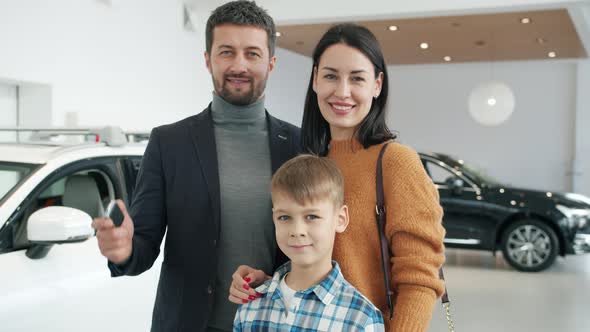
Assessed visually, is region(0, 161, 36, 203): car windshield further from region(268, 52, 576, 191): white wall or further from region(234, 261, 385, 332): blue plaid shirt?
region(268, 52, 576, 191): white wall

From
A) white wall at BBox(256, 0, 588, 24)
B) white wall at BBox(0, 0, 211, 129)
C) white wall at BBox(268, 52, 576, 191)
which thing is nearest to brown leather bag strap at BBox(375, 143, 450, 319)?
white wall at BBox(0, 0, 211, 129)

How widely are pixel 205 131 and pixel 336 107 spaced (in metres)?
0.52

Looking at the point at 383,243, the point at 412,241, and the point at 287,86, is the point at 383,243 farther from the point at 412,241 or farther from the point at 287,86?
the point at 287,86

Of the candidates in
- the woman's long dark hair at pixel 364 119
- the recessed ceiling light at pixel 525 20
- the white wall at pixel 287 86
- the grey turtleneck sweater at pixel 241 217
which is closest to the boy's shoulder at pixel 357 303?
the woman's long dark hair at pixel 364 119

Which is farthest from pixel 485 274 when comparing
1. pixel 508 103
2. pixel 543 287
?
pixel 508 103

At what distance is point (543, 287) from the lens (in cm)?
747

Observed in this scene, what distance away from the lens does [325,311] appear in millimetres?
1523

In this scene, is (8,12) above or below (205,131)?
above

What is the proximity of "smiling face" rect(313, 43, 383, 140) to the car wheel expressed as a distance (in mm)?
7204

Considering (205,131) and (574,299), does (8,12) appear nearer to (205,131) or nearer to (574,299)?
(205,131)

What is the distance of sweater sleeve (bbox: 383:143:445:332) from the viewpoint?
1.49 m

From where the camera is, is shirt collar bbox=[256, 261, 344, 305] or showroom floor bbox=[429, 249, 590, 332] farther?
showroom floor bbox=[429, 249, 590, 332]

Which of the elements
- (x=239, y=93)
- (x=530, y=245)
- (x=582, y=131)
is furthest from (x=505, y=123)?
(x=239, y=93)

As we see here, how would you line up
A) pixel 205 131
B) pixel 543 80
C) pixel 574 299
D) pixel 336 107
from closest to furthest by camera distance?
pixel 336 107 < pixel 205 131 < pixel 574 299 < pixel 543 80
